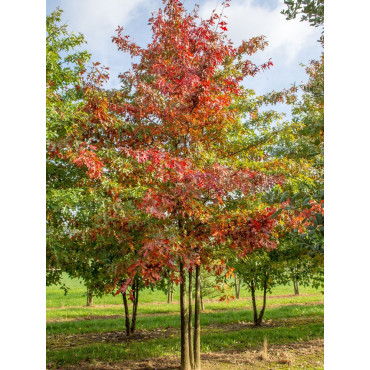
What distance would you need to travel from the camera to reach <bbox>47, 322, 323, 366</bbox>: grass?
5.25 meters

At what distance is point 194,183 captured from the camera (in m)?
3.10

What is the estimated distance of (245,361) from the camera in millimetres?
4891

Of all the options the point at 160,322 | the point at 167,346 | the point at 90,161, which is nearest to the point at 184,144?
the point at 90,161

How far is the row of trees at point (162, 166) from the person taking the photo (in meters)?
3.01

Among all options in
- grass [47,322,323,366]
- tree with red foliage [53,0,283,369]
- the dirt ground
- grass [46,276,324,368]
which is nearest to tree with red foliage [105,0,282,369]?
tree with red foliage [53,0,283,369]

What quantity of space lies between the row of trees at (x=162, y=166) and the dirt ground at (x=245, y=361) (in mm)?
567

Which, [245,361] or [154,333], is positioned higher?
[245,361]

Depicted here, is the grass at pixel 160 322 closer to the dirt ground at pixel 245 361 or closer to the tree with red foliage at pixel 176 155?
the dirt ground at pixel 245 361

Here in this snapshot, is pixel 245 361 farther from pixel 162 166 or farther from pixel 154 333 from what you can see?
pixel 162 166

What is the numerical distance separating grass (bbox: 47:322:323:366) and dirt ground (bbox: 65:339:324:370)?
0.93ft

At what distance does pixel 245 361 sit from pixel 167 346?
1.50 metres

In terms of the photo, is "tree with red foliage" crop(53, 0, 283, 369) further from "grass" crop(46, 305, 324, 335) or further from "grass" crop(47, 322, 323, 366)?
"grass" crop(46, 305, 324, 335)

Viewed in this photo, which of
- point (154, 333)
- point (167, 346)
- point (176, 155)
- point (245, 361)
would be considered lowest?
point (154, 333)
